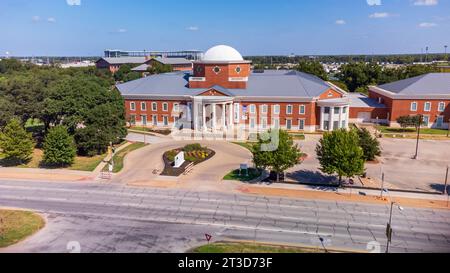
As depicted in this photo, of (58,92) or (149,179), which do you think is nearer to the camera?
(149,179)

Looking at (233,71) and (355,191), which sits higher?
(233,71)

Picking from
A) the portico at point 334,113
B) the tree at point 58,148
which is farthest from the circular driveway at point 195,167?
the portico at point 334,113

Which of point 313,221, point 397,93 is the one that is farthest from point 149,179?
point 397,93

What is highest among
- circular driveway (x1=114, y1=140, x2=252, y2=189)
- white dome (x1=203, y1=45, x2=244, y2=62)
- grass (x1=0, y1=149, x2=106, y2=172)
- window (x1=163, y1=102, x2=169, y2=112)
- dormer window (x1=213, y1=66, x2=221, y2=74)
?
white dome (x1=203, y1=45, x2=244, y2=62)

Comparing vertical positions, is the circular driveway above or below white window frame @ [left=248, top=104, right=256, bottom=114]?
below

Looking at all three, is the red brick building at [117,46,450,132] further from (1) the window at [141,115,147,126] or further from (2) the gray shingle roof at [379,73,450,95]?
(2) the gray shingle roof at [379,73,450,95]

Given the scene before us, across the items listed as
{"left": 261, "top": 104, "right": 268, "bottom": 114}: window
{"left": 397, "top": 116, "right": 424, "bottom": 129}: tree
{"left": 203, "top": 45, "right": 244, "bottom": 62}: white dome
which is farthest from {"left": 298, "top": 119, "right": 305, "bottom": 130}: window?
{"left": 203, "top": 45, "right": 244, "bottom": 62}: white dome
